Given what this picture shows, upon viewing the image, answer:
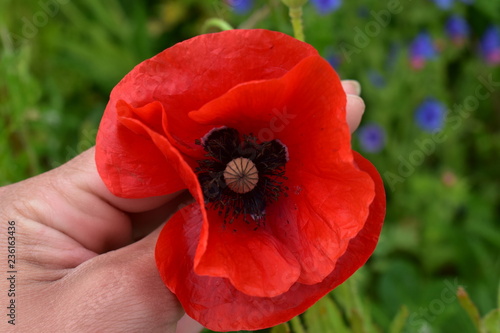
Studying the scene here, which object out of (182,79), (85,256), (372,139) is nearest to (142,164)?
(182,79)

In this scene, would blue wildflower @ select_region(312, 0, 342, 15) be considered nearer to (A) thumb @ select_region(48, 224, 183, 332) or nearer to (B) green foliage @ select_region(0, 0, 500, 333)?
(B) green foliage @ select_region(0, 0, 500, 333)

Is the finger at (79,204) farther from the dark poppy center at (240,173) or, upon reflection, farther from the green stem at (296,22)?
the green stem at (296,22)

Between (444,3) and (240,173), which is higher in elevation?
(240,173)

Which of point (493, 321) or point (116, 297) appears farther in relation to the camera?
point (493, 321)

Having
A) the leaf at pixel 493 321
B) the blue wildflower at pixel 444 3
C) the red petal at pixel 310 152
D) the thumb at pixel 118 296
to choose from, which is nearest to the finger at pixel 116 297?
the thumb at pixel 118 296

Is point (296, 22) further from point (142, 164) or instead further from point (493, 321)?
point (493, 321)

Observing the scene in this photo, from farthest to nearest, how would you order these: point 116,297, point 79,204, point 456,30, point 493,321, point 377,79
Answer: point 456,30, point 377,79, point 79,204, point 493,321, point 116,297

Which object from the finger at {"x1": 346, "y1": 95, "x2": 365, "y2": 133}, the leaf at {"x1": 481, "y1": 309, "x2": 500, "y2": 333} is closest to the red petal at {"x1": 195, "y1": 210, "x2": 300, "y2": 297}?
the finger at {"x1": 346, "y1": 95, "x2": 365, "y2": 133}
